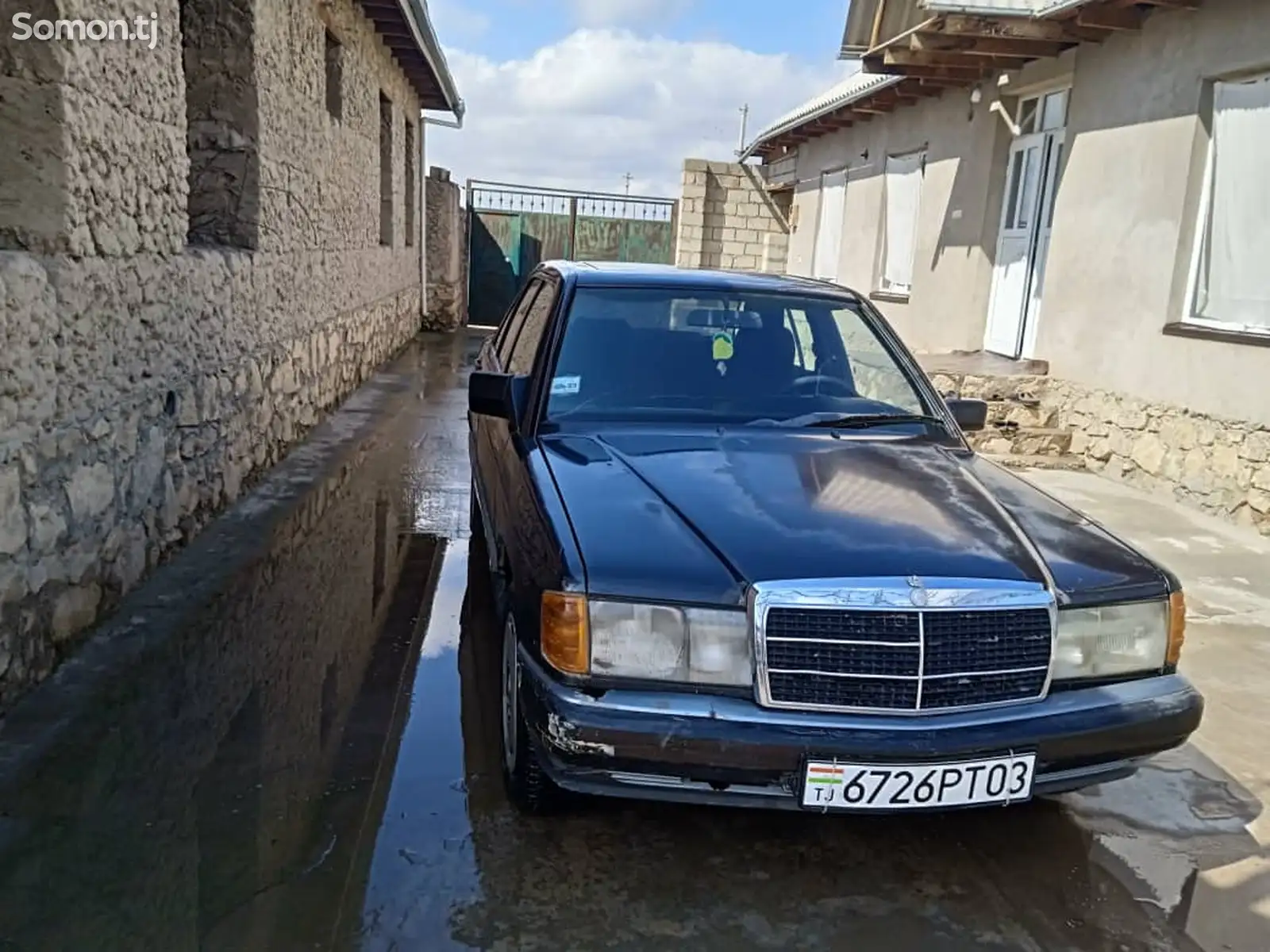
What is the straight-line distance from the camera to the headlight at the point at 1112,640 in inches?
104

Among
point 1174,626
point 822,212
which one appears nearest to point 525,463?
point 1174,626

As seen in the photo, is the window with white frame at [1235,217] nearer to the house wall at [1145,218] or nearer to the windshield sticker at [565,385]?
the house wall at [1145,218]

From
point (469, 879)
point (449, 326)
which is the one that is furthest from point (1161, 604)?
point (449, 326)

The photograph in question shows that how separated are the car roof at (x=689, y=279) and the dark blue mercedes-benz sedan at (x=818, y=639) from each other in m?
1.06

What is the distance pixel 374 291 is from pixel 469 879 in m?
10.6

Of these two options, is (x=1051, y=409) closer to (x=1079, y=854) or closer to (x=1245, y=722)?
(x=1245, y=722)

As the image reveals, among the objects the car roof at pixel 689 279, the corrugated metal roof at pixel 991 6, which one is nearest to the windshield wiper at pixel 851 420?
the car roof at pixel 689 279

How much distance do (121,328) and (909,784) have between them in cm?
371

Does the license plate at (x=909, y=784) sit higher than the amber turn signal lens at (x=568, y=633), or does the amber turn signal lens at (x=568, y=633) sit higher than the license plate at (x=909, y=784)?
the amber turn signal lens at (x=568, y=633)

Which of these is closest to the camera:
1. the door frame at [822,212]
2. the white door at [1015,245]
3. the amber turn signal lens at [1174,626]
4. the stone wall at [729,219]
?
the amber turn signal lens at [1174,626]

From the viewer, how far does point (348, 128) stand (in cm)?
1011

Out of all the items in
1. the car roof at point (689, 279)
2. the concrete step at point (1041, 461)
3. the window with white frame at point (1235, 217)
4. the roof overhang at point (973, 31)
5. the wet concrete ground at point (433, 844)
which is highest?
the roof overhang at point (973, 31)

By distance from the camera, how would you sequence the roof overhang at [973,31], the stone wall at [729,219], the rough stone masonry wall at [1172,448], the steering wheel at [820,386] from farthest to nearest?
the stone wall at [729,219] < the roof overhang at [973,31] < the rough stone masonry wall at [1172,448] < the steering wheel at [820,386]

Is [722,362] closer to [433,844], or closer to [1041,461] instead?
[433,844]
